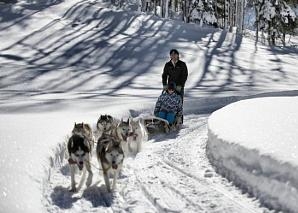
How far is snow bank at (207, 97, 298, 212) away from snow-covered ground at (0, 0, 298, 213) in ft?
0.62

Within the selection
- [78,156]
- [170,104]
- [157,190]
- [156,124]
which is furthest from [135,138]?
[157,190]

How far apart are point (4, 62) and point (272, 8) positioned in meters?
20.6

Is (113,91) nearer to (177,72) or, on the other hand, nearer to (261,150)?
(177,72)

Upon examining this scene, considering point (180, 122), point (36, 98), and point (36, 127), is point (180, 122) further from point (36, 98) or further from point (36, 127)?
point (36, 98)

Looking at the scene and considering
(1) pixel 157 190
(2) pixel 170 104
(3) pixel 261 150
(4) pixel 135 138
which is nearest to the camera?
(3) pixel 261 150

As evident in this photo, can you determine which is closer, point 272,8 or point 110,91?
point 110,91

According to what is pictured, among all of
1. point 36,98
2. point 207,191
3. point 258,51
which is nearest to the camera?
point 207,191

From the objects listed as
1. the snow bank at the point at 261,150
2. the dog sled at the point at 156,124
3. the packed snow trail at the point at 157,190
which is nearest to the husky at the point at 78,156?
the packed snow trail at the point at 157,190

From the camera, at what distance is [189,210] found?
5590mm

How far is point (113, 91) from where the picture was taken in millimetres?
17156

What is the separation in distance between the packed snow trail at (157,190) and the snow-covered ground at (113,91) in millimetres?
13

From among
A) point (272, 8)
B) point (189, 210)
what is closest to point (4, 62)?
point (189, 210)

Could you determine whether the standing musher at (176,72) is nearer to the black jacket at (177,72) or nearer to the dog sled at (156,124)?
the black jacket at (177,72)

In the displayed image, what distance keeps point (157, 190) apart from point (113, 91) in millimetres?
10995
